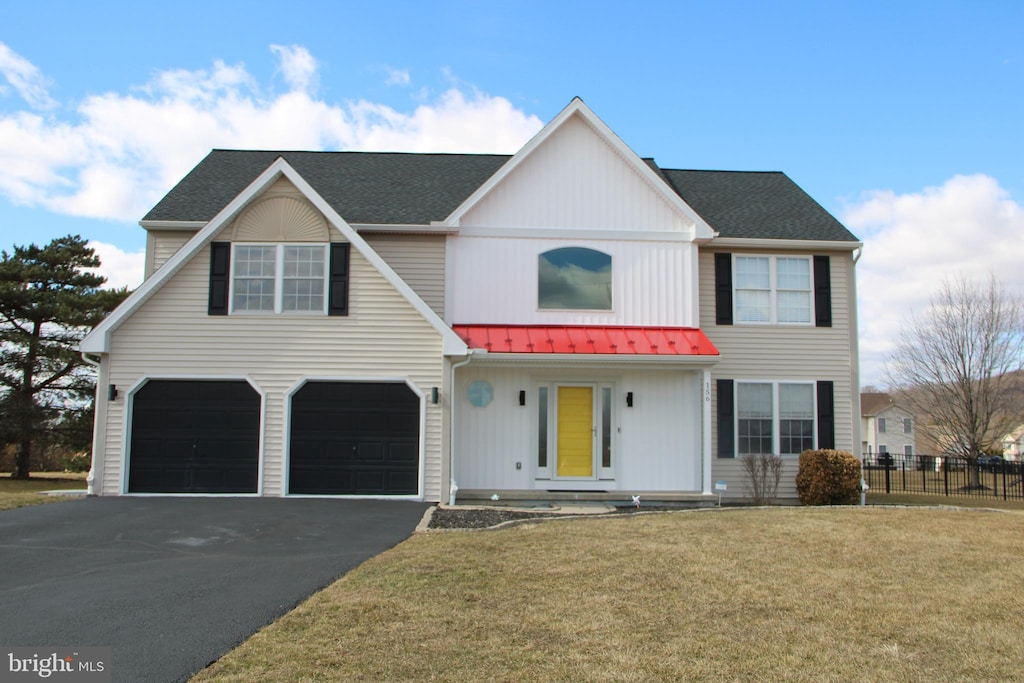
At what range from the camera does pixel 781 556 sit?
912 centimetres

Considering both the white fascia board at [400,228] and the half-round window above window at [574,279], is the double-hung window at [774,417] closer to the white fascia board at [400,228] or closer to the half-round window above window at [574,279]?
the half-round window above window at [574,279]

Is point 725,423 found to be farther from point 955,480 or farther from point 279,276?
point 955,480

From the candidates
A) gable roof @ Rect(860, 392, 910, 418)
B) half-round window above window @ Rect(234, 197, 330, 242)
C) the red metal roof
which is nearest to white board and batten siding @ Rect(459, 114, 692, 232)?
the red metal roof

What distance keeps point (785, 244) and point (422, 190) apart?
8278 mm

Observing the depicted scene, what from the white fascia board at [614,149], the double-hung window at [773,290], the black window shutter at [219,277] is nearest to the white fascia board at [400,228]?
the white fascia board at [614,149]

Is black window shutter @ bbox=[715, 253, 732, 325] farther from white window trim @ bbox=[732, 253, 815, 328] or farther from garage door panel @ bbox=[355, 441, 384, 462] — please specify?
garage door panel @ bbox=[355, 441, 384, 462]

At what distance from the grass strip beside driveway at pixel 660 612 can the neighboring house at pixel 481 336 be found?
185 inches

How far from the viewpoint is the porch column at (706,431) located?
15273mm

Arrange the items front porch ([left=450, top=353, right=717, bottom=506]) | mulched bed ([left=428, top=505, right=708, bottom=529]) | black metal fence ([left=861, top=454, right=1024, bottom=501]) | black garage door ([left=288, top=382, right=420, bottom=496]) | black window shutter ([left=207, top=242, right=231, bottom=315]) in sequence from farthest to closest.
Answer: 1. black metal fence ([left=861, top=454, right=1024, bottom=501])
2. front porch ([left=450, top=353, right=717, bottom=506])
3. black window shutter ([left=207, top=242, right=231, bottom=315])
4. black garage door ([left=288, top=382, right=420, bottom=496])
5. mulched bed ([left=428, top=505, right=708, bottom=529])

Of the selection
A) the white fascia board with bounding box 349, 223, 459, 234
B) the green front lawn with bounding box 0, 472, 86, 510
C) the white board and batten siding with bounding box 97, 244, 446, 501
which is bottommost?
the green front lawn with bounding box 0, 472, 86, 510

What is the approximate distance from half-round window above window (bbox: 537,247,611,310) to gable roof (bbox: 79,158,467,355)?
2.87 m

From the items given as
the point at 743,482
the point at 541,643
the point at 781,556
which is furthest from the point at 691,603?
the point at 743,482

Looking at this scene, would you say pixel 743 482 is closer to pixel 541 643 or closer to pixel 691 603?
pixel 691 603

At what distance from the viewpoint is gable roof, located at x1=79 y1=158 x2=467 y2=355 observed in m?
14.0
